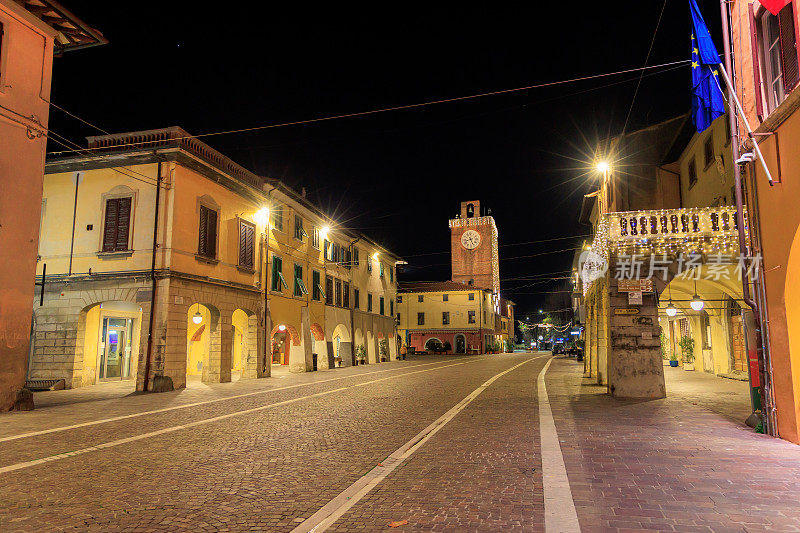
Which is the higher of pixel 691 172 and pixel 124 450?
pixel 691 172

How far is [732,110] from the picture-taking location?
916 cm

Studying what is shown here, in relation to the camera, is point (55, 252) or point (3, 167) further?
point (55, 252)

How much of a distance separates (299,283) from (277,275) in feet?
9.24

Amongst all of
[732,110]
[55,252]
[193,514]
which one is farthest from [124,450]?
[55,252]

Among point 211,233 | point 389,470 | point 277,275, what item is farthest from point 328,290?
point 389,470

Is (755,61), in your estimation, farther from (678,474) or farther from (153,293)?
(153,293)

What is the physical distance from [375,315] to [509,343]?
57.6 meters

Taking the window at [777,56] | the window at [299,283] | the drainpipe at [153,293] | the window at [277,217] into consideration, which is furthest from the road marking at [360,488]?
the window at [299,283]

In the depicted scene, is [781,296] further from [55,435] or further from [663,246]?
[55,435]

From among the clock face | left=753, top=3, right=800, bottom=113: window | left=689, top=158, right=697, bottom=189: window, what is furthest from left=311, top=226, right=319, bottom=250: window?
the clock face

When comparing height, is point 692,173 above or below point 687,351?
above

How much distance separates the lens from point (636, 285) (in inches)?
548

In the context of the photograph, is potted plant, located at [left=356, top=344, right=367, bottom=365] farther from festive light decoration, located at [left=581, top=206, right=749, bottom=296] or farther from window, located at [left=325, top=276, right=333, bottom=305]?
festive light decoration, located at [left=581, top=206, right=749, bottom=296]

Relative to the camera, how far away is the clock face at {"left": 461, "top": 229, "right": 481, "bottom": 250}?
259 feet
